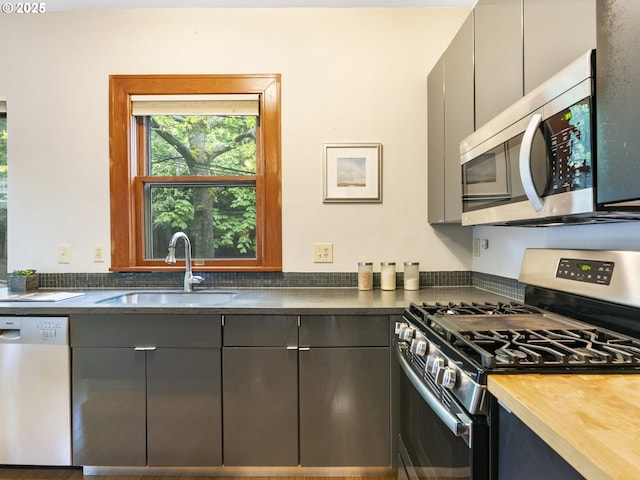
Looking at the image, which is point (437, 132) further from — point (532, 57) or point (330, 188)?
point (532, 57)

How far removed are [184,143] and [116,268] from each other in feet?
2.96

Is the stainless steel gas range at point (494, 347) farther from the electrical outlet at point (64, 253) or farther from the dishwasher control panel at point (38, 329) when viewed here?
the electrical outlet at point (64, 253)

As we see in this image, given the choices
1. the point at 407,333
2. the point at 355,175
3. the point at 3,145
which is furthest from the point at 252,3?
the point at 407,333

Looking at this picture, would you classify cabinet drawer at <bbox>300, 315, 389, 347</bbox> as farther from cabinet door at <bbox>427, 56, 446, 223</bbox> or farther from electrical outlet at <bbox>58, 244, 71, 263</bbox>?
electrical outlet at <bbox>58, 244, 71, 263</bbox>

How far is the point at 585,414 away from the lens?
0.63 m

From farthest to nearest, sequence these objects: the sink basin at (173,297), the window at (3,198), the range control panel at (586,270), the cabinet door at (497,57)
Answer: the window at (3,198), the sink basin at (173,297), the cabinet door at (497,57), the range control panel at (586,270)

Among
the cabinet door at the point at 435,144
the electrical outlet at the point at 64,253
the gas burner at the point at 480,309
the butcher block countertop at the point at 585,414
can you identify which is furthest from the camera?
the electrical outlet at the point at 64,253

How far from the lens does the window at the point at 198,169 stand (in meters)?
2.21

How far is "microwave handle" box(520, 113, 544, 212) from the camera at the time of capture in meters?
1.00

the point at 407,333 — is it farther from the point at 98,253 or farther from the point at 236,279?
the point at 98,253

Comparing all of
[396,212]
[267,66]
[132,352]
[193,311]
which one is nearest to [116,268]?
[132,352]

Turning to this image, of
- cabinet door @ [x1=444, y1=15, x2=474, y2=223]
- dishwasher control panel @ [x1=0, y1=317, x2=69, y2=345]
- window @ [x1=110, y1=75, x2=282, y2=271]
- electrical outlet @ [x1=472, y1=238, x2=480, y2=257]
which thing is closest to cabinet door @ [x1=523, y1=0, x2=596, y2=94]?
cabinet door @ [x1=444, y1=15, x2=474, y2=223]

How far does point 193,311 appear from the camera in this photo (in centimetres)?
163

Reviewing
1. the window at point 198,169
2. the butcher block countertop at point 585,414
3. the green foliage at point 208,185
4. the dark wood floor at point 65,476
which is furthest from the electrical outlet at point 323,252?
the butcher block countertop at point 585,414
